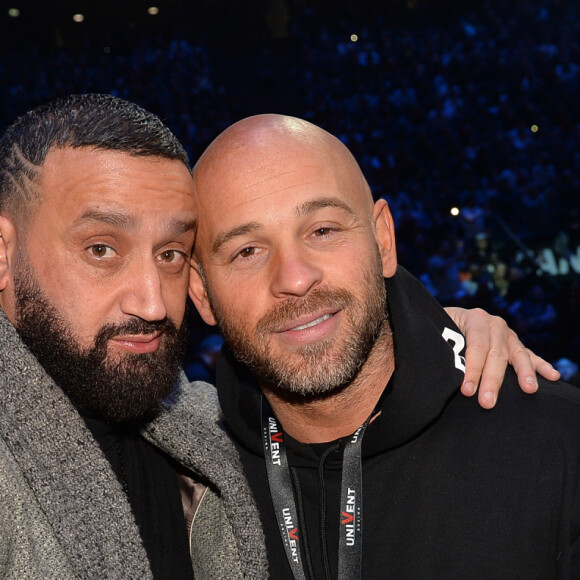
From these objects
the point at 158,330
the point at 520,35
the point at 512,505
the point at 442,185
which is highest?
the point at 520,35

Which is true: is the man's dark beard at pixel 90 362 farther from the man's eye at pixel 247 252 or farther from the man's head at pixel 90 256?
the man's eye at pixel 247 252

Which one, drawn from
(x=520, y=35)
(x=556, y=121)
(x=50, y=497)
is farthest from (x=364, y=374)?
(x=520, y=35)

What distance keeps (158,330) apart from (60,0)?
32.9 ft

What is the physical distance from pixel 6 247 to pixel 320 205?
0.87 metres

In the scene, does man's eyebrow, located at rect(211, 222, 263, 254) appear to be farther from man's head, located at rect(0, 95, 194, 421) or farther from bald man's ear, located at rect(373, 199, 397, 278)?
bald man's ear, located at rect(373, 199, 397, 278)

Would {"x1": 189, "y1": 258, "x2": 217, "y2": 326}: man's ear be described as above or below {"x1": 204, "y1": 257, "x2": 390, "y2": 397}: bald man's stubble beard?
above

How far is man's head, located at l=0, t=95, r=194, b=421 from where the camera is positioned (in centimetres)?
178

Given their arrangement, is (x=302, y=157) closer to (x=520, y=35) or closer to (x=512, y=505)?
(x=512, y=505)

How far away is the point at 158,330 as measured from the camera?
187 centimetres

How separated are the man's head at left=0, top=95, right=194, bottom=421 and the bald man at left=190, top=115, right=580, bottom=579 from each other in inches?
10.7

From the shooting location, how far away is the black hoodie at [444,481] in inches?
67.2

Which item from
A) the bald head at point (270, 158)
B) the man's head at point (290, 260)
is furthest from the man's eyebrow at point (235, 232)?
the bald head at point (270, 158)

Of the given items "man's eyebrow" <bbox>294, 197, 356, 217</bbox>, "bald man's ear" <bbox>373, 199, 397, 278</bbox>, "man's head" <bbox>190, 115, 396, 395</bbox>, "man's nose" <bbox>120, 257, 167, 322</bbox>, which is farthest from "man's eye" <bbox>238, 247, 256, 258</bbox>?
"bald man's ear" <bbox>373, 199, 397, 278</bbox>

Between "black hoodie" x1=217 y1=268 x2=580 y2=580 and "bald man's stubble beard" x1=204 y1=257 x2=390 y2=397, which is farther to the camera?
"bald man's stubble beard" x1=204 y1=257 x2=390 y2=397
